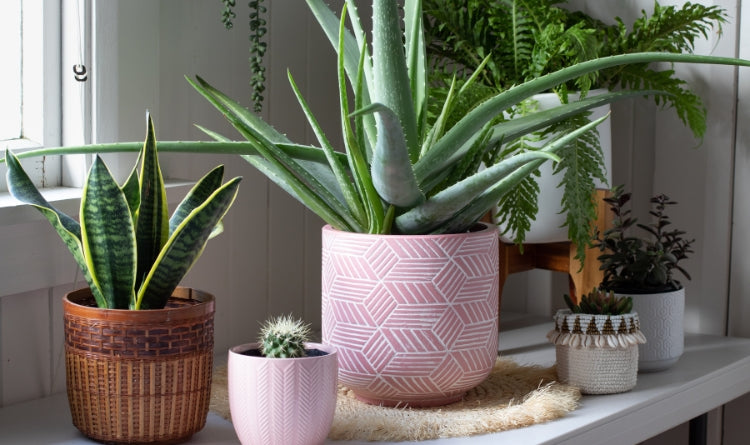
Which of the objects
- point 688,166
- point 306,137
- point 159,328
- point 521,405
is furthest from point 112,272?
point 688,166

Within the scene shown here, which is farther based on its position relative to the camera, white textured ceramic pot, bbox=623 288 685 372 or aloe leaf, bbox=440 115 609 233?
white textured ceramic pot, bbox=623 288 685 372

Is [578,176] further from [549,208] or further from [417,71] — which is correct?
[417,71]

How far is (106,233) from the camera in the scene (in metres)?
0.83

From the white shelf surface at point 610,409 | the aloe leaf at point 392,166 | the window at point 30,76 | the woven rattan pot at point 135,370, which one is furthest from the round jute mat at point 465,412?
the window at point 30,76

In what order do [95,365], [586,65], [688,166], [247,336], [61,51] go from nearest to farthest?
[95,365], [586,65], [61,51], [247,336], [688,166]

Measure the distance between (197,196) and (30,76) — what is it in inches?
11.9

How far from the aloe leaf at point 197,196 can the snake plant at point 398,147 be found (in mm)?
33

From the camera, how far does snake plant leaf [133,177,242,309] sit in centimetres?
83

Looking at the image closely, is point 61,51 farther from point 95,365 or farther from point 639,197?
point 639,197

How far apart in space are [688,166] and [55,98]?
0.94 meters

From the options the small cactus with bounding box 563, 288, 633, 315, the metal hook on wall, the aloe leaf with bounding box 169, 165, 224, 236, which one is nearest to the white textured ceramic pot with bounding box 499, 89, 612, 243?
the small cactus with bounding box 563, 288, 633, 315

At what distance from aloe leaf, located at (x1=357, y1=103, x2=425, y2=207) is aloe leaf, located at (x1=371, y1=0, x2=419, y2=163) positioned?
4 cm

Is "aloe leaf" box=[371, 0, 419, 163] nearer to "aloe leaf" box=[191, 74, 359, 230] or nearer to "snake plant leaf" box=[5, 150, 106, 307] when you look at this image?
"aloe leaf" box=[191, 74, 359, 230]

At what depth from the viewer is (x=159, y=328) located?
0.83 metres
